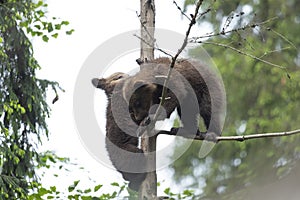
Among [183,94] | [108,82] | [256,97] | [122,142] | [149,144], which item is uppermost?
[256,97]

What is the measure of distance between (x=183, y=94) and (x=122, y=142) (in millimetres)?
631

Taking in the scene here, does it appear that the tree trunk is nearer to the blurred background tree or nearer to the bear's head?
the bear's head

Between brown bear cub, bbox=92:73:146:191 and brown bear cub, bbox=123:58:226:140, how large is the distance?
3.8 inches

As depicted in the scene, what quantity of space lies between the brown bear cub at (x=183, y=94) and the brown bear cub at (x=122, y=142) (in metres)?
0.10

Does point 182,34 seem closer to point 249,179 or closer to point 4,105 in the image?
point 4,105

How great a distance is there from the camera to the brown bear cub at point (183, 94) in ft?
17.2

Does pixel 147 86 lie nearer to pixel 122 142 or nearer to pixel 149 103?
pixel 149 103

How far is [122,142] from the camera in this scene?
5.35 metres

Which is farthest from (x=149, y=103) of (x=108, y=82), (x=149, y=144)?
(x=108, y=82)

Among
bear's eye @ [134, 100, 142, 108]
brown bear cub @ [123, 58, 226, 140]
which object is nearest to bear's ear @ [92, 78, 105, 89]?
brown bear cub @ [123, 58, 226, 140]

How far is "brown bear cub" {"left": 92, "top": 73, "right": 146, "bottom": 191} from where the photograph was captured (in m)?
5.09

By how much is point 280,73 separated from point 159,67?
25.2ft

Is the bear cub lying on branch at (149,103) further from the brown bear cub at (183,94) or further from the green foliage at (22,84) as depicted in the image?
the green foliage at (22,84)

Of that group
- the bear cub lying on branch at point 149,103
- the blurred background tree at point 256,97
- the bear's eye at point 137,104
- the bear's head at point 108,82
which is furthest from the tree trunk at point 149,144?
the blurred background tree at point 256,97
